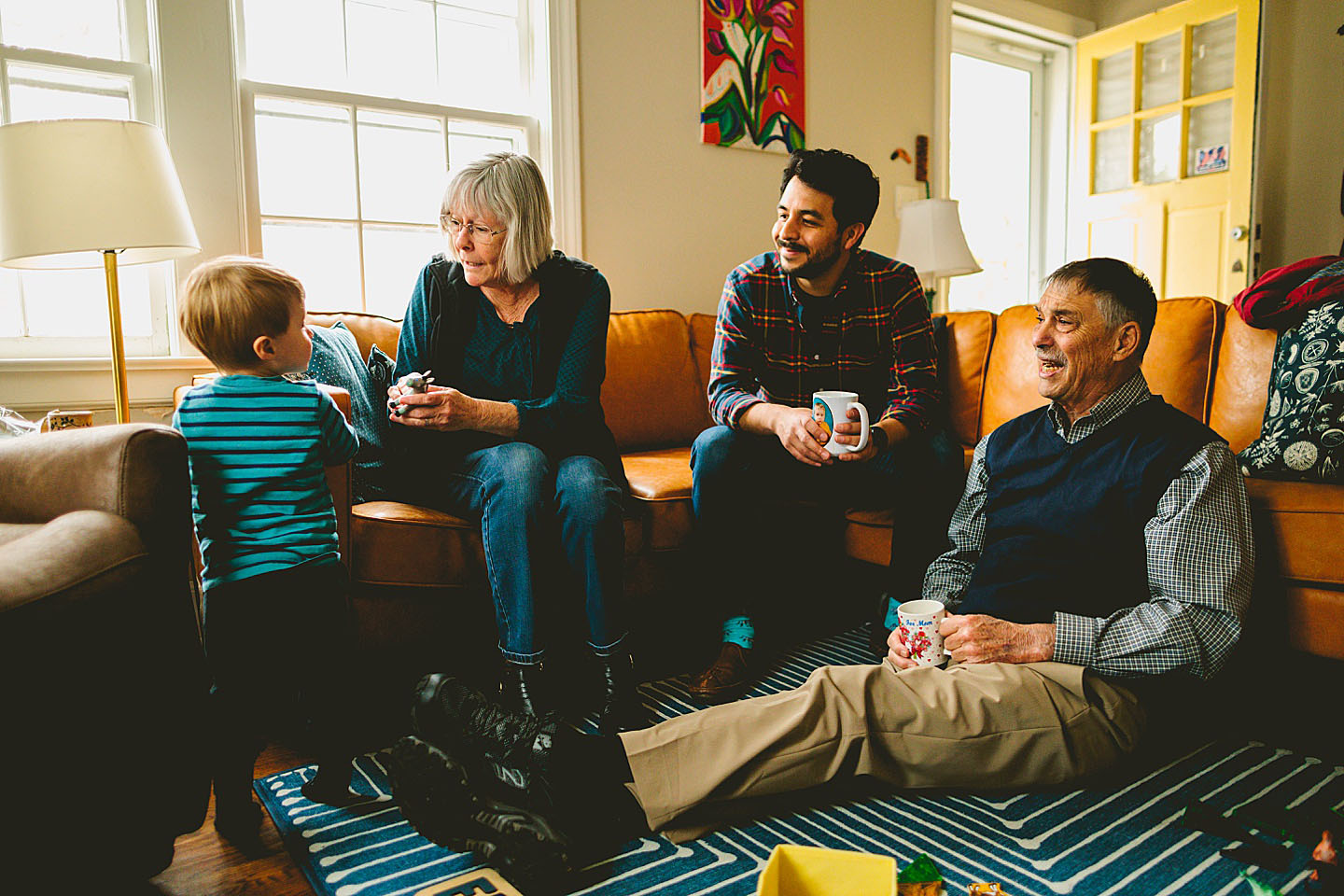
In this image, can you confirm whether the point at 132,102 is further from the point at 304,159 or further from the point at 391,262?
the point at 391,262

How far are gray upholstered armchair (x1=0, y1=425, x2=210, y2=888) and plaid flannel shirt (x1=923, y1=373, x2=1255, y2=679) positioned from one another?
132cm

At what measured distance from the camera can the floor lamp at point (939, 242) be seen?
347 cm

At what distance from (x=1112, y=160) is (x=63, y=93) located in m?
4.39

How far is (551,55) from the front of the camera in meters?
2.97

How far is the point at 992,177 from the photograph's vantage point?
484cm

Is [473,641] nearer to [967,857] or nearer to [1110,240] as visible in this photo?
[967,857]

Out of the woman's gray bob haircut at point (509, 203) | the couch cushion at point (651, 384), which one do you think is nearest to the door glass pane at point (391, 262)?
the couch cushion at point (651, 384)

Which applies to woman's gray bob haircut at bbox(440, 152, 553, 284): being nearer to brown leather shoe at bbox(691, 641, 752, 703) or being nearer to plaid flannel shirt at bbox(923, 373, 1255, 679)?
brown leather shoe at bbox(691, 641, 752, 703)

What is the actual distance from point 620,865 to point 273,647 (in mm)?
632

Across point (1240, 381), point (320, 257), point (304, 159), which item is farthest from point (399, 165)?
point (1240, 381)

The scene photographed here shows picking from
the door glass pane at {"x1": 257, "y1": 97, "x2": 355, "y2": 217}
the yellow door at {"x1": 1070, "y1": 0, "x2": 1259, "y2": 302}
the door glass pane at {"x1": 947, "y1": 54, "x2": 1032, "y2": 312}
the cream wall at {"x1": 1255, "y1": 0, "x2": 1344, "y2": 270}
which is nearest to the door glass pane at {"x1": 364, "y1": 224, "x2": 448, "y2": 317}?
the door glass pane at {"x1": 257, "y1": 97, "x2": 355, "y2": 217}

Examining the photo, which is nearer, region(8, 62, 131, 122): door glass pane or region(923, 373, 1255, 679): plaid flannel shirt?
region(923, 373, 1255, 679): plaid flannel shirt

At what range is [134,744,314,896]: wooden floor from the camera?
1293 mm

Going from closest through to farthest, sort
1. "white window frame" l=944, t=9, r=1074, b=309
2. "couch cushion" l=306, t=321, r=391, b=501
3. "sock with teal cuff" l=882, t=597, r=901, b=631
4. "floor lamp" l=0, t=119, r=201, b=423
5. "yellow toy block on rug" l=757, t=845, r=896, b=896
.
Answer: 1. "yellow toy block on rug" l=757, t=845, r=896, b=896
2. "floor lamp" l=0, t=119, r=201, b=423
3. "couch cushion" l=306, t=321, r=391, b=501
4. "sock with teal cuff" l=882, t=597, r=901, b=631
5. "white window frame" l=944, t=9, r=1074, b=309
